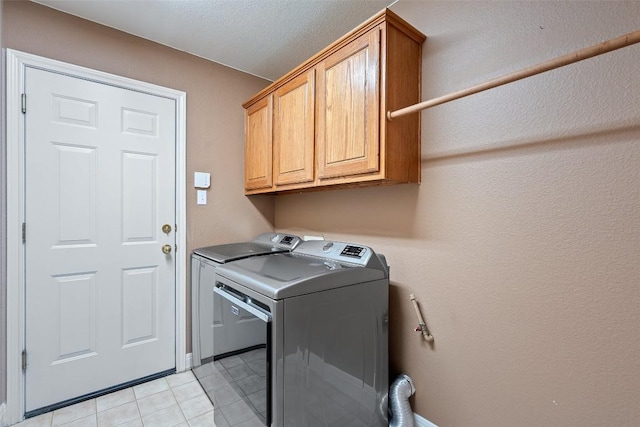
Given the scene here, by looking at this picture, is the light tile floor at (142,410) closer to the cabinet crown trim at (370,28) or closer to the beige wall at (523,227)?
the beige wall at (523,227)

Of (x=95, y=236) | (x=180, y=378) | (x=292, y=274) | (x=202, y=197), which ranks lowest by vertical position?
(x=180, y=378)

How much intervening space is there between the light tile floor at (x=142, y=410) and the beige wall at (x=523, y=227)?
4.12ft

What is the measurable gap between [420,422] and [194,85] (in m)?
2.69

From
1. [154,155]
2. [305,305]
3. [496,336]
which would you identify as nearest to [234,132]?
[154,155]

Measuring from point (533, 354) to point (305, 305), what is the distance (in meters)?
0.94

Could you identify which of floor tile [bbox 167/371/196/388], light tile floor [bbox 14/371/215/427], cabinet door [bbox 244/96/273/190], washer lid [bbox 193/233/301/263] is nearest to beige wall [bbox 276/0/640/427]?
washer lid [bbox 193/233/301/263]

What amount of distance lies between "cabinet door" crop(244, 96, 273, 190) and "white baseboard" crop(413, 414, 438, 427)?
1683mm

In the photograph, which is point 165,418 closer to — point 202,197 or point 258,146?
point 202,197

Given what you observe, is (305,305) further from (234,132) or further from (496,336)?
(234,132)

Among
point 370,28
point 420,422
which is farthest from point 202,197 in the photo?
point 420,422

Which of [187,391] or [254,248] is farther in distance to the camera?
[254,248]

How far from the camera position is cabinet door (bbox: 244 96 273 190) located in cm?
217

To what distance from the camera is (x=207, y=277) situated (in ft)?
6.42

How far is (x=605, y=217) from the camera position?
3.32 feet
